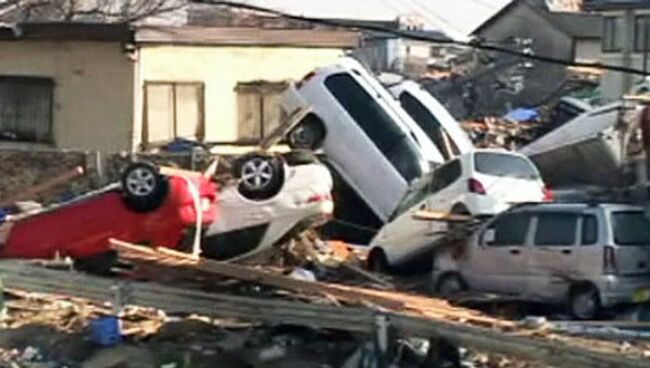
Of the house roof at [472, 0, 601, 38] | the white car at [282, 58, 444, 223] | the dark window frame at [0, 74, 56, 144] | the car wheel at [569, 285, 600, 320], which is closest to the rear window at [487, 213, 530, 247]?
the car wheel at [569, 285, 600, 320]

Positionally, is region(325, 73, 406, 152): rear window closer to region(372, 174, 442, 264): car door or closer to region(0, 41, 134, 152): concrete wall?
region(372, 174, 442, 264): car door

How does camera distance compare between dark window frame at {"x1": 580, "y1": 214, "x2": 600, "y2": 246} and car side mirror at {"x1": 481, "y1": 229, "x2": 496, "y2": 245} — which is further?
car side mirror at {"x1": 481, "y1": 229, "x2": 496, "y2": 245}

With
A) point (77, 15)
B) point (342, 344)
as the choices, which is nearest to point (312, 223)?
point (342, 344)

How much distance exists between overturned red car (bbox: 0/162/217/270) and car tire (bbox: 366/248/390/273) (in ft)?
11.1

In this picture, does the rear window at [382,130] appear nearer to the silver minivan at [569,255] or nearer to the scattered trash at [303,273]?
the scattered trash at [303,273]

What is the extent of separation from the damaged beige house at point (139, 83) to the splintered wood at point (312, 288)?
11.9m

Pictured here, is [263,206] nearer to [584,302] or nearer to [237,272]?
[237,272]

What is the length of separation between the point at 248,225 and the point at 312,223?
2.91 ft

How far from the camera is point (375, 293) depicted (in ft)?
57.6

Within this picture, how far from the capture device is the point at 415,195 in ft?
78.2

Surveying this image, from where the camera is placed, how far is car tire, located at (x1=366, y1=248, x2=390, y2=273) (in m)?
23.3

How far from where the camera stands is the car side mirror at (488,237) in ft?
68.3

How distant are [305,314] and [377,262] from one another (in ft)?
24.6

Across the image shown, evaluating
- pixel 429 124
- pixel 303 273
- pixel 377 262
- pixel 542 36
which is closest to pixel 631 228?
pixel 303 273
